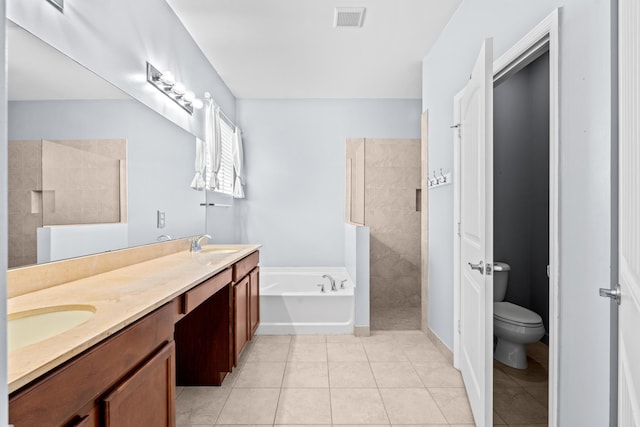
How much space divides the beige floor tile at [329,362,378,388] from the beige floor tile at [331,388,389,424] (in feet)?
0.22

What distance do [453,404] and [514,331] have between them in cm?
71

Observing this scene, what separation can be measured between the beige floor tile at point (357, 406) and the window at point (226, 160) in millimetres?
2311

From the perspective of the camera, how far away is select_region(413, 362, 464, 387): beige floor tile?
7.71 feet

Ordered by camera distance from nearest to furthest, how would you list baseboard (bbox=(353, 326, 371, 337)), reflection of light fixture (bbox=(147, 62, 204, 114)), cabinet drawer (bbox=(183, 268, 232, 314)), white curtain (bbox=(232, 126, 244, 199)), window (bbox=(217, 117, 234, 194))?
cabinet drawer (bbox=(183, 268, 232, 314))
reflection of light fixture (bbox=(147, 62, 204, 114))
baseboard (bbox=(353, 326, 371, 337))
window (bbox=(217, 117, 234, 194))
white curtain (bbox=(232, 126, 244, 199))

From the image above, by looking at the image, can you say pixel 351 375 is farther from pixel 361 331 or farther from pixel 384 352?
pixel 361 331

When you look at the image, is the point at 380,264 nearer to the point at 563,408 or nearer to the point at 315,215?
the point at 315,215

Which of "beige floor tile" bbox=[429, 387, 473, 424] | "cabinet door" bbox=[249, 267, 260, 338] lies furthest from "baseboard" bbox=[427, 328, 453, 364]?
"cabinet door" bbox=[249, 267, 260, 338]

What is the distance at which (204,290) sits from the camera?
1.78 meters

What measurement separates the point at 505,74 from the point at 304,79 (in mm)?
2354

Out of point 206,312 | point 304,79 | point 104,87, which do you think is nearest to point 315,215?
point 304,79

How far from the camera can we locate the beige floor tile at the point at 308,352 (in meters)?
2.75

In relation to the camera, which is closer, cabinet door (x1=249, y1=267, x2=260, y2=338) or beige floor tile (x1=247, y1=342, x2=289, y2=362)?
beige floor tile (x1=247, y1=342, x2=289, y2=362)

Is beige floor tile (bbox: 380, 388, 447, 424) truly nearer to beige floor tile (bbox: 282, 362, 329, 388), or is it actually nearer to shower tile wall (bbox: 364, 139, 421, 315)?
beige floor tile (bbox: 282, 362, 329, 388)
